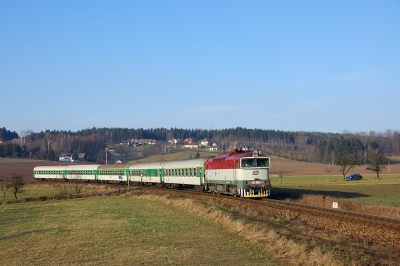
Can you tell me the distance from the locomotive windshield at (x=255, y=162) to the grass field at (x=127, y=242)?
559 centimetres

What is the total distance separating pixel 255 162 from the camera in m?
32.4

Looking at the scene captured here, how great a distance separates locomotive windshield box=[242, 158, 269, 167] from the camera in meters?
32.3

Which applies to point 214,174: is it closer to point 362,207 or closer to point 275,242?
point 362,207

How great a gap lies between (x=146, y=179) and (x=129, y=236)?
143 ft

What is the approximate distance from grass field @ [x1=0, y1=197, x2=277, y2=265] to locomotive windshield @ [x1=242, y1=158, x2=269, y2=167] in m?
5.59

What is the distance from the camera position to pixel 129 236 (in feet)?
71.6

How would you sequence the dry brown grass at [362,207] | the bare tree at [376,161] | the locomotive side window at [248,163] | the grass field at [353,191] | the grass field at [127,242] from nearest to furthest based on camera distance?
the grass field at [127,242]
the dry brown grass at [362,207]
the locomotive side window at [248,163]
the grass field at [353,191]
the bare tree at [376,161]

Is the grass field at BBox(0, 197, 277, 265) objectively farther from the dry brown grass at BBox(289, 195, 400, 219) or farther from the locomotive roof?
the dry brown grass at BBox(289, 195, 400, 219)

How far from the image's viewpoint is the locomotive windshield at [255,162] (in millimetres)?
32256

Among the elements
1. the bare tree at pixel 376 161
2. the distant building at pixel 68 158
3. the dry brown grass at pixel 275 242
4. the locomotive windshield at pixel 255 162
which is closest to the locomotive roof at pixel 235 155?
the locomotive windshield at pixel 255 162

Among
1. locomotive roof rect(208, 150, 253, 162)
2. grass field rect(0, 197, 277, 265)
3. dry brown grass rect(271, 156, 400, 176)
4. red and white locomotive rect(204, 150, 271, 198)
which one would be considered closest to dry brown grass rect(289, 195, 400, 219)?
red and white locomotive rect(204, 150, 271, 198)

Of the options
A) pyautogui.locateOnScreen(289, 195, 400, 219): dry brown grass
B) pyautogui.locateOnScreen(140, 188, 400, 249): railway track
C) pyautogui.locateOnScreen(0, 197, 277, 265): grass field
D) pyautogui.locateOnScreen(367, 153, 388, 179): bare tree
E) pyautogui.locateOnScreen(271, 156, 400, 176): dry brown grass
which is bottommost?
pyautogui.locateOnScreen(271, 156, 400, 176): dry brown grass

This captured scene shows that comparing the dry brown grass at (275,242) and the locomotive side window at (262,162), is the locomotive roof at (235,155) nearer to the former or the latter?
the locomotive side window at (262,162)

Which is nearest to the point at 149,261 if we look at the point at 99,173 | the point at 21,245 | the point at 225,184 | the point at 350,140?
the point at 21,245
